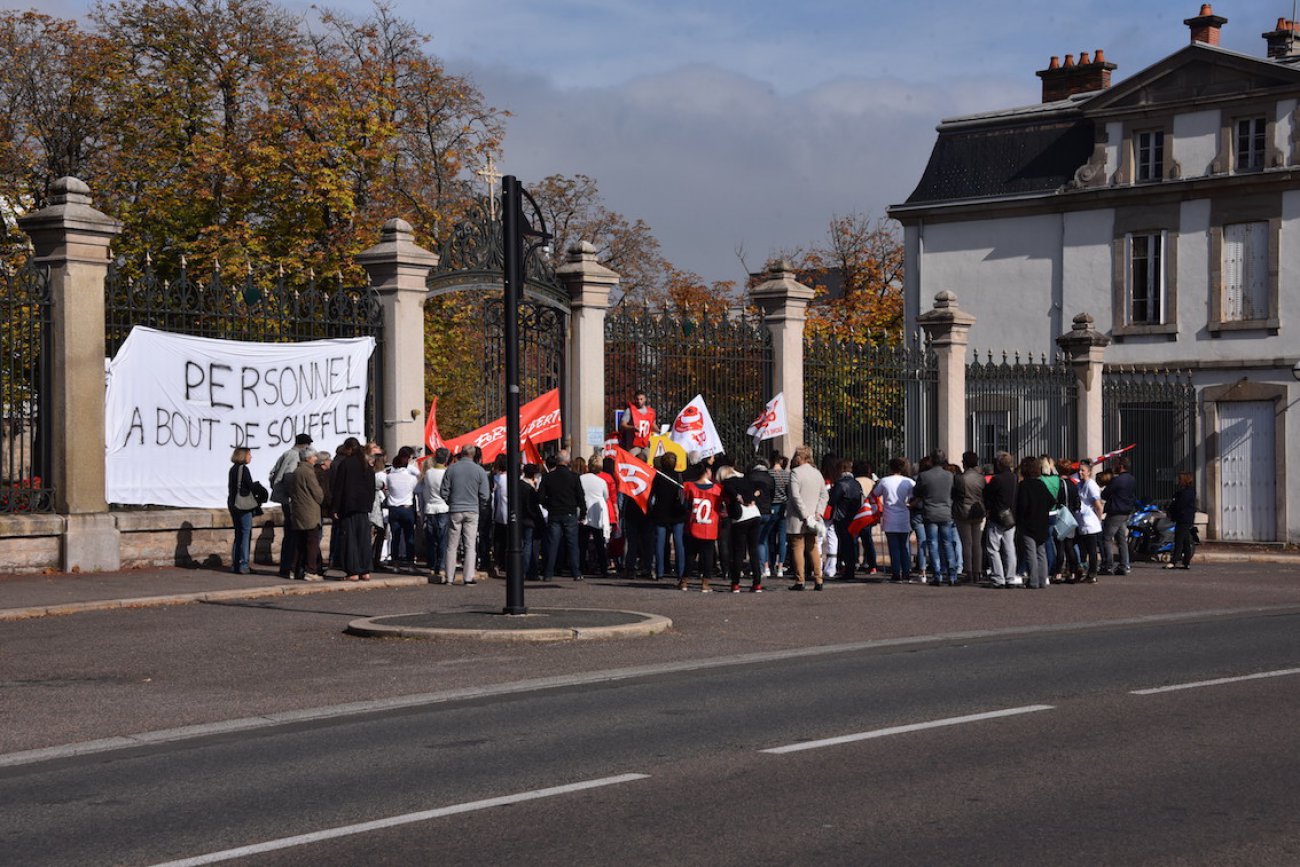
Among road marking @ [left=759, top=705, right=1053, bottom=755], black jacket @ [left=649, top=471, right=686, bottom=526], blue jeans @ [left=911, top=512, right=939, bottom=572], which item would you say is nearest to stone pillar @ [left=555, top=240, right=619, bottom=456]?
black jacket @ [left=649, top=471, right=686, bottom=526]

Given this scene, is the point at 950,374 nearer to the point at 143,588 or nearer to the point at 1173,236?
the point at 1173,236

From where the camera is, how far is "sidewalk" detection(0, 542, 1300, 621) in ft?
51.8

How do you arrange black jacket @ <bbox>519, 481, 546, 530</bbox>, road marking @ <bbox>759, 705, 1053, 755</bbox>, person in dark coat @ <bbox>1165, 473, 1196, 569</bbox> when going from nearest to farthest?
road marking @ <bbox>759, 705, 1053, 755</bbox>, black jacket @ <bbox>519, 481, 546, 530</bbox>, person in dark coat @ <bbox>1165, 473, 1196, 569</bbox>

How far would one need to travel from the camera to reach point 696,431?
72.2 ft

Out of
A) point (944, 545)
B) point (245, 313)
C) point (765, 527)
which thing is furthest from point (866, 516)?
point (245, 313)

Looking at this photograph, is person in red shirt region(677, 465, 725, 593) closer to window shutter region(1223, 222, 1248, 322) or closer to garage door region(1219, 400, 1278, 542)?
garage door region(1219, 400, 1278, 542)

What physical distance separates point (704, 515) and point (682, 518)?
101 cm

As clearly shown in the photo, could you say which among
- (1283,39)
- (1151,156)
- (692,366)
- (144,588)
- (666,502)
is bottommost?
(144,588)

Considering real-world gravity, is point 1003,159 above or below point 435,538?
above

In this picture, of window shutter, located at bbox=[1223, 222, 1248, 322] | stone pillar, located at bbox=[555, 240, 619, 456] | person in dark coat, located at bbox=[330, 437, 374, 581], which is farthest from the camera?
window shutter, located at bbox=[1223, 222, 1248, 322]

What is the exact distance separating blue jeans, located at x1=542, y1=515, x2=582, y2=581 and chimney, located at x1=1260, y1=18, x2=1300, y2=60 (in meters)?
24.8

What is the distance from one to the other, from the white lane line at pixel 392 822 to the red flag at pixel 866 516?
13771 mm

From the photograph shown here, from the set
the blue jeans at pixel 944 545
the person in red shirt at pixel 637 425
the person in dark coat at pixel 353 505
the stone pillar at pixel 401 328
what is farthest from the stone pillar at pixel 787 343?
the person in dark coat at pixel 353 505

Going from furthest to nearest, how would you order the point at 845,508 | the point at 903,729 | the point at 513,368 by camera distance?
the point at 845,508
the point at 513,368
the point at 903,729
